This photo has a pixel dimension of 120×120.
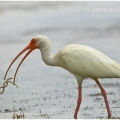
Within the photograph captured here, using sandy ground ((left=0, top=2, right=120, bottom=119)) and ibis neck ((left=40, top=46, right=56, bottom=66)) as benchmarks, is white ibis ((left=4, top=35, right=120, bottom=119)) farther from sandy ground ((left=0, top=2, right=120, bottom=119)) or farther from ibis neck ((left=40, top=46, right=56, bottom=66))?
sandy ground ((left=0, top=2, right=120, bottom=119))

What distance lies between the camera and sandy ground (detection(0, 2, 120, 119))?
8680 millimetres

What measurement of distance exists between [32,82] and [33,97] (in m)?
0.26

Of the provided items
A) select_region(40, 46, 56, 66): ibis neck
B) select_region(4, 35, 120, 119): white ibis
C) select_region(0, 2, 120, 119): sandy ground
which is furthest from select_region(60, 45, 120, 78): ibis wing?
select_region(0, 2, 120, 119): sandy ground

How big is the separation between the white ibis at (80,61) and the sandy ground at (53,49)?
0.41m

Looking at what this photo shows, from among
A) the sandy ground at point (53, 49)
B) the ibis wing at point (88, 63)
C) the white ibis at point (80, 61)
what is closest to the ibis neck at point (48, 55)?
the white ibis at point (80, 61)

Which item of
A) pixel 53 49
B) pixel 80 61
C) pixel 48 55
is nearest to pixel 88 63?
pixel 80 61

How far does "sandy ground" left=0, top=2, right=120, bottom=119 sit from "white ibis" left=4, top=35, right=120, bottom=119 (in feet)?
1.34

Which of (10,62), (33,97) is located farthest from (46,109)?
(10,62)

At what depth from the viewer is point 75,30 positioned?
29.2ft

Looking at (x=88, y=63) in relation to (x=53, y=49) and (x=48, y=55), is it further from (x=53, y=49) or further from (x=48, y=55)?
(x=53, y=49)

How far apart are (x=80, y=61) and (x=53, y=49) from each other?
33.6 inches

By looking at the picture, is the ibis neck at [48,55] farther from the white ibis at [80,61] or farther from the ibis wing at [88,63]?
the ibis wing at [88,63]

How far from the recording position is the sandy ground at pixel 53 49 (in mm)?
8680

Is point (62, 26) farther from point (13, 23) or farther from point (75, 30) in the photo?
point (13, 23)
